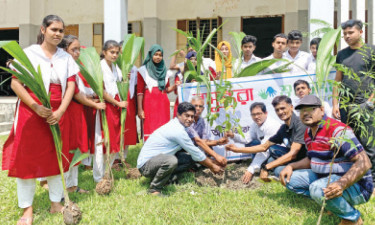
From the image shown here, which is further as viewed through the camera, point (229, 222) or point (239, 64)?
point (239, 64)

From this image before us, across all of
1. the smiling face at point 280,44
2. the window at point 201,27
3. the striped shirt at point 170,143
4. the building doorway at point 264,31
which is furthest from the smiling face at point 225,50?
the building doorway at point 264,31

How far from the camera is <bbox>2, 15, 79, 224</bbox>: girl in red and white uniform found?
2.49m

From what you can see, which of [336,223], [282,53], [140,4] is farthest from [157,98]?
[140,4]

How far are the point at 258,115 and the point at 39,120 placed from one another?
209cm

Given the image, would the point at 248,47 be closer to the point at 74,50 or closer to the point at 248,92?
the point at 248,92

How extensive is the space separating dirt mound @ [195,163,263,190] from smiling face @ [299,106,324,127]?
1147 mm

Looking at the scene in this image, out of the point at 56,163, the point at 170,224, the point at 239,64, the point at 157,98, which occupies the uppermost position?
the point at 239,64

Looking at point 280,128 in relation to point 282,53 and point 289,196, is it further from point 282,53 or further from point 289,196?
point 282,53

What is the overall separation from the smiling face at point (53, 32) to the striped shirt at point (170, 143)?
4.08ft

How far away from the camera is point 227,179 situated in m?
3.41

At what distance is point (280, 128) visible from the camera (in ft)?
10.4

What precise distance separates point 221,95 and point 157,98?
118 centimetres

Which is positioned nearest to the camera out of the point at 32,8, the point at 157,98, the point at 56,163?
the point at 56,163

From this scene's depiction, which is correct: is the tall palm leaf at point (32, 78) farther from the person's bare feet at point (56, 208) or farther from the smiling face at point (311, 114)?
the smiling face at point (311, 114)
